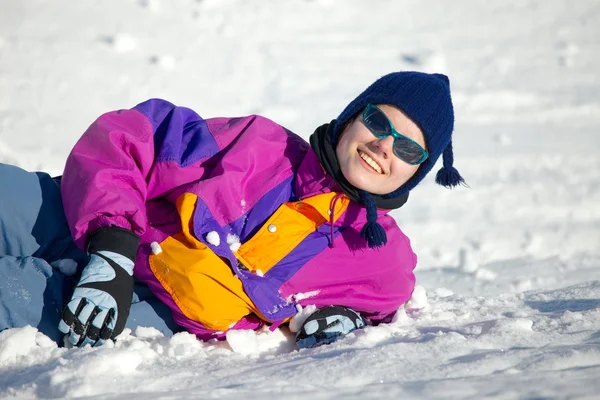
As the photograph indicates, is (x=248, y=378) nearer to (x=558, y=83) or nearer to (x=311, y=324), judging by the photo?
(x=311, y=324)

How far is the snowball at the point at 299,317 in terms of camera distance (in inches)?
87.6

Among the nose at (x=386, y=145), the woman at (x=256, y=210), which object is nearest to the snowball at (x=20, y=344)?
the woman at (x=256, y=210)

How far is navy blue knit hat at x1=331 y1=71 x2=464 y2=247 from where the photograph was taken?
2146 millimetres

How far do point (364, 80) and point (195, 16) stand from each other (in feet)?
4.08

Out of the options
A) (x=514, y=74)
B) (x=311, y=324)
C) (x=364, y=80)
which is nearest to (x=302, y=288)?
(x=311, y=324)

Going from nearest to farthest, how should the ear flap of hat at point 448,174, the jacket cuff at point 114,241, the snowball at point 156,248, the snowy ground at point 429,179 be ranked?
the snowy ground at point 429,179
the jacket cuff at point 114,241
the snowball at point 156,248
the ear flap of hat at point 448,174

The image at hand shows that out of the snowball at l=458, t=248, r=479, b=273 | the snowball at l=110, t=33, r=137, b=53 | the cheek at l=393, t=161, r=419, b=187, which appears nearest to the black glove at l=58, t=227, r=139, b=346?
the cheek at l=393, t=161, r=419, b=187

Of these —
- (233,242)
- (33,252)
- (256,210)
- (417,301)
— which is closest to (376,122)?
(256,210)

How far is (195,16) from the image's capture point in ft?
16.1

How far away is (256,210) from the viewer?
219cm

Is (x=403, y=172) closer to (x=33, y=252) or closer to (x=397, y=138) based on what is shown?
(x=397, y=138)

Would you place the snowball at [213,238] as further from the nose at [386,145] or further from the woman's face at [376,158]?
the nose at [386,145]

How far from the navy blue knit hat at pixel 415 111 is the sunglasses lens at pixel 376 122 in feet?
0.14

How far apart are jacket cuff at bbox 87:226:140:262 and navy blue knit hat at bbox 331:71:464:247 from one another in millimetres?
668
